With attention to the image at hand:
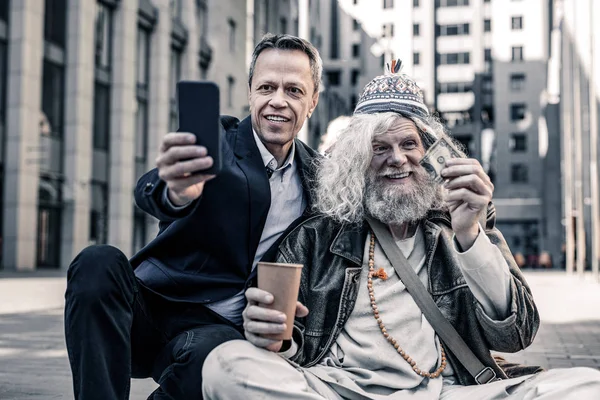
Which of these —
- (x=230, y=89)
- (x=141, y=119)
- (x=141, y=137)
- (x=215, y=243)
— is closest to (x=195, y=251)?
(x=215, y=243)

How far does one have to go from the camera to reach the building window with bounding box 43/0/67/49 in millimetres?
27234

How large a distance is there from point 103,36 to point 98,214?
21.2 feet

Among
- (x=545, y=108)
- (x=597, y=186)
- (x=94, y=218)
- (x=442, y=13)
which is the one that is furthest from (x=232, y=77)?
(x=442, y=13)

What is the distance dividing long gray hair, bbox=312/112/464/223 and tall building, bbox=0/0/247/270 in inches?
804

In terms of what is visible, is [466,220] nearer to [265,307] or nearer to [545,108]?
[265,307]

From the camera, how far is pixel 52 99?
2764cm

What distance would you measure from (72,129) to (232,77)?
623 inches

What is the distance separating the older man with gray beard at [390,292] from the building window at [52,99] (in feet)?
80.8

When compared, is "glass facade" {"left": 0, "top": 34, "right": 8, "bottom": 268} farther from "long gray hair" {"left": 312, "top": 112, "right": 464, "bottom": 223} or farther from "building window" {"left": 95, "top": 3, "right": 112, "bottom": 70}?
"long gray hair" {"left": 312, "top": 112, "right": 464, "bottom": 223}

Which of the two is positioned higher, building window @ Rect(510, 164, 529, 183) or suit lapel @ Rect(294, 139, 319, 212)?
building window @ Rect(510, 164, 529, 183)

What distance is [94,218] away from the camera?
30.0m

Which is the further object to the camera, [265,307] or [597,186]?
[597,186]

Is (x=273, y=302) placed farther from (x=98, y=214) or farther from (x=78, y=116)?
(x=98, y=214)

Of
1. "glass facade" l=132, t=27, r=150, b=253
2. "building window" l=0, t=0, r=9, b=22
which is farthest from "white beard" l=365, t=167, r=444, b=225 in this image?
"glass facade" l=132, t=27, r=150, b=253
